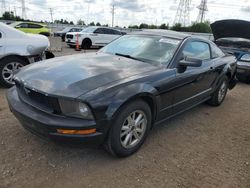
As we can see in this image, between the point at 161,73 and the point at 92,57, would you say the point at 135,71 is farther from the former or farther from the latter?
the point at 92,57

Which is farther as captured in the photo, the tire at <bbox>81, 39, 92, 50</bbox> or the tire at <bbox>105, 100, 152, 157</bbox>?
the tire at <bbox>81, 39, 92, 50</bbox>

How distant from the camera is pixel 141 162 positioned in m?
3.01

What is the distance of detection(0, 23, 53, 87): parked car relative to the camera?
5.44m

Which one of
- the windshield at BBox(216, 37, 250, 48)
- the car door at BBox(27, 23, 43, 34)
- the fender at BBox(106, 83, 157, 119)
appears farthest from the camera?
the car door at BBox(27, 23, 43, 34)

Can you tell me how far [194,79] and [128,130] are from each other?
1597mm

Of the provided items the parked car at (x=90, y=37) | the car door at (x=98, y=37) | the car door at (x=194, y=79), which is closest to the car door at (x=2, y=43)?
the car door at (x=194, y=79)

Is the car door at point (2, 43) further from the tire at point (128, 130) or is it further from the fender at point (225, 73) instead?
the fender at point (225, 73)

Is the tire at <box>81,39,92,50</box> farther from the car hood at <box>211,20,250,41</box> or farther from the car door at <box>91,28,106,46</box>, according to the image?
the car hood at <box>211,20,250,41</box>

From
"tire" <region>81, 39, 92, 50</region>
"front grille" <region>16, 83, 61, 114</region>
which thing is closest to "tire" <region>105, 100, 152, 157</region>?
"front grille" <region>16, 83, 61, 114</region>

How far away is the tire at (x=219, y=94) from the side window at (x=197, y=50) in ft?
2.62

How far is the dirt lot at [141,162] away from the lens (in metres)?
2.65

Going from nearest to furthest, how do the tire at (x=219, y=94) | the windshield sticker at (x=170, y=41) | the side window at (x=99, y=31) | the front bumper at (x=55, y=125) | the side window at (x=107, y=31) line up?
the front bumper at (x=55, y=125) < the windshield sticker at (x=170, y=41) < the tire at (x=219, y=94) < the side window at (x=99, y=31) < the side window at (x=107, y=31)

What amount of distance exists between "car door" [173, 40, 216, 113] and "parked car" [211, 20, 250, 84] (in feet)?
11.9

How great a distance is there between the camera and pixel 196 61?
3482mm
